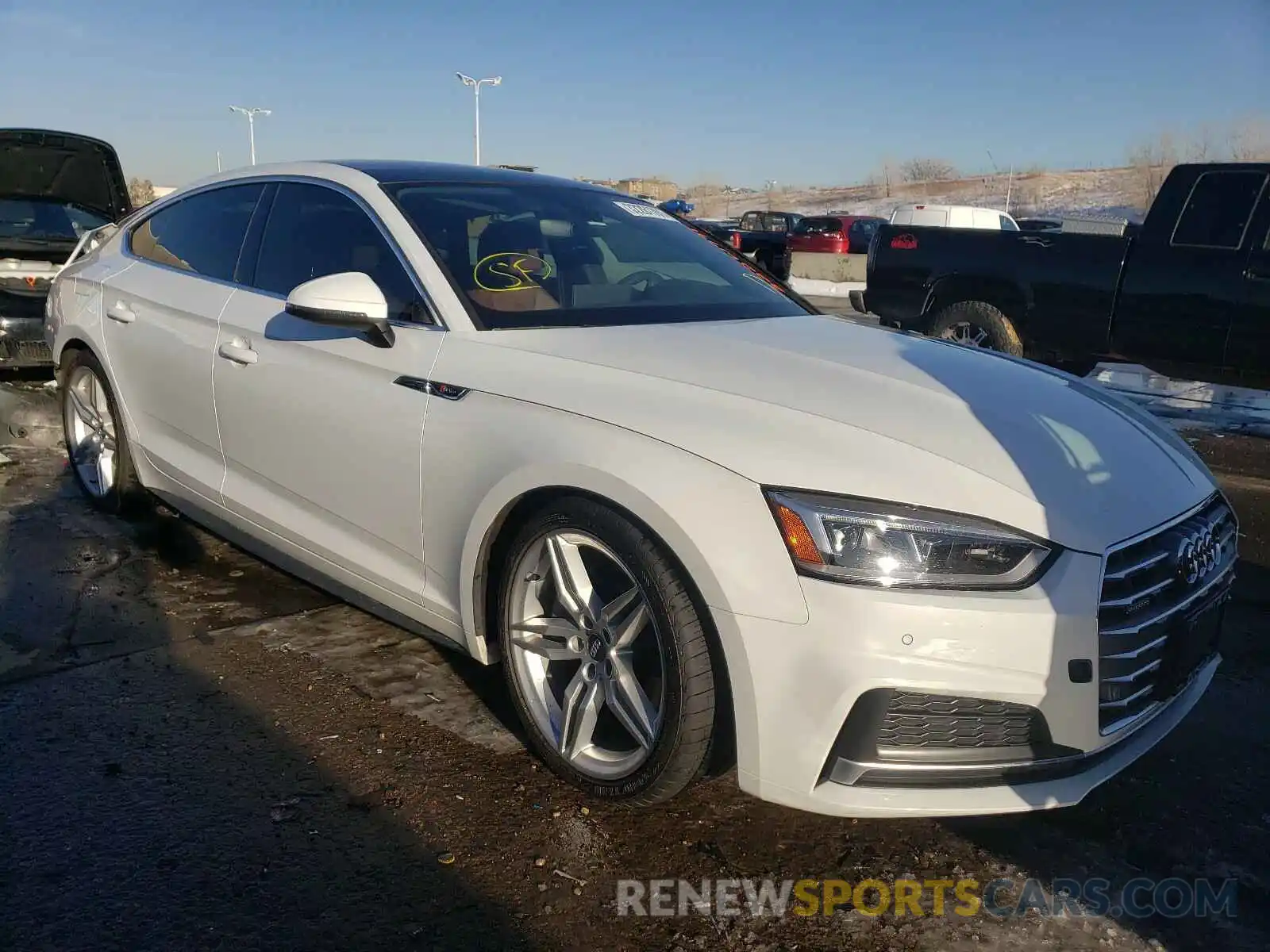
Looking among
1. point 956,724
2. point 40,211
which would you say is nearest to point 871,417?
point 956,724

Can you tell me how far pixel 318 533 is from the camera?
132 inches

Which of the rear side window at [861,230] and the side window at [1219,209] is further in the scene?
the rear side window at [861,230]

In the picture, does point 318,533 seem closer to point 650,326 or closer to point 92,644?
point 92,644

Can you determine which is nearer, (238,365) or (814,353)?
(814,353)

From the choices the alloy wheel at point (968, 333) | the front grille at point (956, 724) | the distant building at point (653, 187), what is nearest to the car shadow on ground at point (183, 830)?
the front grille at point (956, 724)

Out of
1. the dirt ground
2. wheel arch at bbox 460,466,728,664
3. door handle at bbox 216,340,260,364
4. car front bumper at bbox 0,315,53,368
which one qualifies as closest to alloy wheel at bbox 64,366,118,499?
the dirt ground

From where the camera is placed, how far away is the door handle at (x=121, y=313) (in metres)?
4.27

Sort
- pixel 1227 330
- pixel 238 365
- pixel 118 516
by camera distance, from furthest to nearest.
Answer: pixel 1227 330
pixel 118 516
pixel 238 365

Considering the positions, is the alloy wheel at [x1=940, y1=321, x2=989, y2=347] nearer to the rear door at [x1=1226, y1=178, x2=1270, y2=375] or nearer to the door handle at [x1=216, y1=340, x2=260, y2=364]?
the rear door at [x1=1226, y1=178, x2=1270, y2=375]

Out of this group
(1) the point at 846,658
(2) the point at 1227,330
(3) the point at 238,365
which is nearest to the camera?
(1) the point at 846,658

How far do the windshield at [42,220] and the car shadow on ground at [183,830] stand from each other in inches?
193

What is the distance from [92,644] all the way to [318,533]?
96cm

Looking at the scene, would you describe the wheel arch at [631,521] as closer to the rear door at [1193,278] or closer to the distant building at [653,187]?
the rear door at [1193,278]

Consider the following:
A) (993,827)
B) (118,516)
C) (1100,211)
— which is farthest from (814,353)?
(1100,211)
